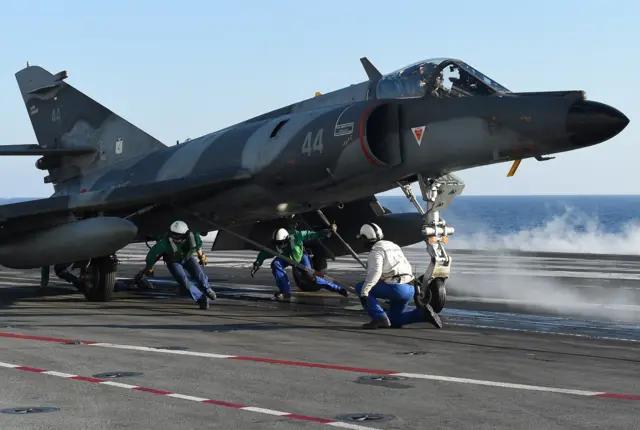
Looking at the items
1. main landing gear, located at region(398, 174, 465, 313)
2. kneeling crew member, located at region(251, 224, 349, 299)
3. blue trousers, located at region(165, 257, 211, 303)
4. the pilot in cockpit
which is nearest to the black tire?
main landing gear, located at region(398, 174, 465, 313)

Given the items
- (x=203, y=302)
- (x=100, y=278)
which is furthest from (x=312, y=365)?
(x=100, y=278)

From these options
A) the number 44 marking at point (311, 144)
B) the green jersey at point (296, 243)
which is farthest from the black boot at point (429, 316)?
the green jersey at point (296, 243)

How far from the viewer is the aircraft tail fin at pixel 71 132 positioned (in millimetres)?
18094

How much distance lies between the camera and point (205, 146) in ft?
52.3

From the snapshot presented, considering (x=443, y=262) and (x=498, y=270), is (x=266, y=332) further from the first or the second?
(x=498, y=270)

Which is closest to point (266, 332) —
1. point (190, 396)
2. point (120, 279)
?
point (190, 396)

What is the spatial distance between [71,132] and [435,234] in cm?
959

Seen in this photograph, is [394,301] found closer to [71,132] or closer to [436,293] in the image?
[436,293]

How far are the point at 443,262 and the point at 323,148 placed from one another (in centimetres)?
262

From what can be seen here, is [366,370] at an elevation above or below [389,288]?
below

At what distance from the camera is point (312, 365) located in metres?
8.43

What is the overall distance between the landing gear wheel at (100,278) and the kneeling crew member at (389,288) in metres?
5.64

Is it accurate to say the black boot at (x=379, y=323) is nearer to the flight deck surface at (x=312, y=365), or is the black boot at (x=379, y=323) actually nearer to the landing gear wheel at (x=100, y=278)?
the flight deck surface at (x=312, y=365)

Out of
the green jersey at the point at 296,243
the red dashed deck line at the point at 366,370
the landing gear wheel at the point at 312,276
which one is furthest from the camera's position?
the landing gear wheel at the point at 312,276
